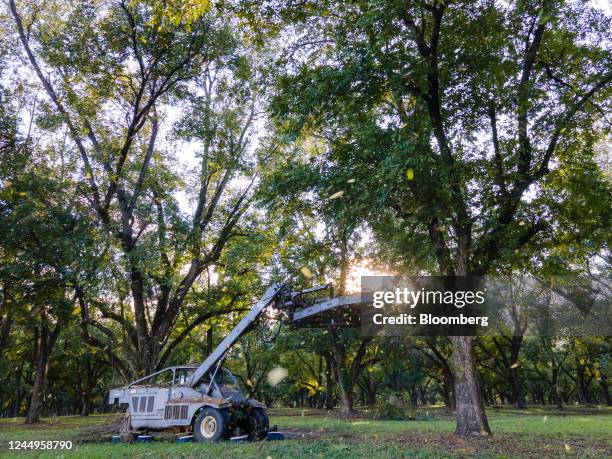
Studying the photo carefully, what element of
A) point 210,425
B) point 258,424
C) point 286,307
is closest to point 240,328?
point 286,307

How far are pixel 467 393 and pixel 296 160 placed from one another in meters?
11.5

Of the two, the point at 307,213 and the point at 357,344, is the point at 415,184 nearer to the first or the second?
the point at 307,213

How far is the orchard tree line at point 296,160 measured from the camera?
1201 centimetres

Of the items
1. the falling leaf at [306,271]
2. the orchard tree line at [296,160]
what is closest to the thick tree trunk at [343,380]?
the orchard tree line at [296,160]

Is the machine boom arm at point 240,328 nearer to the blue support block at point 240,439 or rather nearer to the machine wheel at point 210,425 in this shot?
the machine wheel at point 210,425

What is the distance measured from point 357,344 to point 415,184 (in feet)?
71.8

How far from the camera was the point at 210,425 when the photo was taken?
480 inches

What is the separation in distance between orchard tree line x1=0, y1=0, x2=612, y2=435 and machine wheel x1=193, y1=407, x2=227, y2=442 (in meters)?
3.04

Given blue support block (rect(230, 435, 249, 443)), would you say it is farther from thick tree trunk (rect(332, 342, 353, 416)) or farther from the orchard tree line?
thick tree trunk (rect(332, 342, 353, 416))

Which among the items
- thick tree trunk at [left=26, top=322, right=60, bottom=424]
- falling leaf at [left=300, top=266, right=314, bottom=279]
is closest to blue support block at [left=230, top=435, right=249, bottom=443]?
falling leaf at [left=300, top=266, right=314, bottom=279]

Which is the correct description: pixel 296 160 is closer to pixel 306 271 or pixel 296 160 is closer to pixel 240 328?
pixel 306 271

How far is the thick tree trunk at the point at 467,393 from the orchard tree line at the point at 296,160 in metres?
0.05

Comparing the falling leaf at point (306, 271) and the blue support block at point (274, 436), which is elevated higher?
the falling leaf at point (306, 271)

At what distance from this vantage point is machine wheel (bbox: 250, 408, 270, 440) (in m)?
12.8
